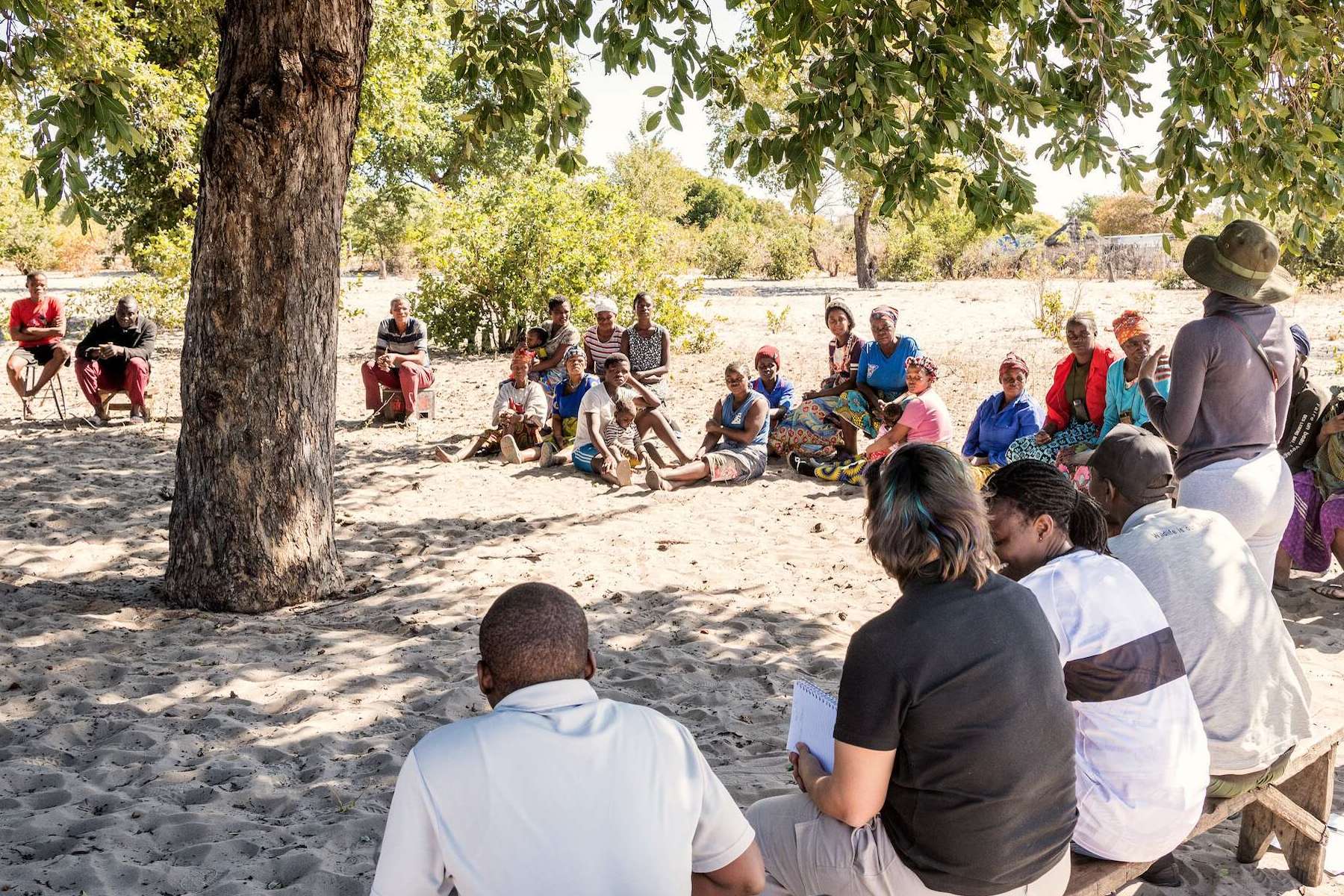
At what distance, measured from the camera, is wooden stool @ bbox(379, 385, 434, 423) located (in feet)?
38.4

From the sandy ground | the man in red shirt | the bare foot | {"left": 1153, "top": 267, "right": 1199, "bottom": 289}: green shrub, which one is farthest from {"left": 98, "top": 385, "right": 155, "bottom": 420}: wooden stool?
{"left": 1153, "top": 267, "right": 1199, "bottom": 289}: green shrub

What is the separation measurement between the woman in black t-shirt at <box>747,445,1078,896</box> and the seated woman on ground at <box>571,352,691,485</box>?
6.74m

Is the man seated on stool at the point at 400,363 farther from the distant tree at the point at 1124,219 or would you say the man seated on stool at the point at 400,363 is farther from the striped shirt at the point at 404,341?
the distant tree at the point at 1124,219

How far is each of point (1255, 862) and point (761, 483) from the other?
5.66 metres

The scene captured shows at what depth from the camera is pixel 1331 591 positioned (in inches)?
243

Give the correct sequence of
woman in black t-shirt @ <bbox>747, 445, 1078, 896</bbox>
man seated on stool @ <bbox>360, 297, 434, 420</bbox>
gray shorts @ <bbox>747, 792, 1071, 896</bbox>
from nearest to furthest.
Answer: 1. woman in black t-shirt @ <bbox>747, 445, 1078, 896</bbox>
2. gray shorts @ <bbox>747, 792, 1071, 896</bbox>
3. man seated on stool @ <bbox>360, 297, 434, 420</bbox>

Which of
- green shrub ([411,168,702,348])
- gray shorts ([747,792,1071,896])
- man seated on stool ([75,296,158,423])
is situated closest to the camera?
gray shorts ([747,792,1071,896])

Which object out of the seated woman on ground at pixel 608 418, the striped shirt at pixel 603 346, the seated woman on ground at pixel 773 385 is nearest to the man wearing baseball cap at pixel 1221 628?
the seated woman on ground at pixel 608 418

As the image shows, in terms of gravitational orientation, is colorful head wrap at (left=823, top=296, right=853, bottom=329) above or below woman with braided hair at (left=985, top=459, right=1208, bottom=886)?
Result: above

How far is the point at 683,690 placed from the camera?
16.0ft

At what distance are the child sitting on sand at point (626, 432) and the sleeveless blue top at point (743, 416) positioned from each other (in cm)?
78

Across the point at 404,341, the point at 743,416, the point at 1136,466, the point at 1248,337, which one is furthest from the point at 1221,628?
the point at 404,341

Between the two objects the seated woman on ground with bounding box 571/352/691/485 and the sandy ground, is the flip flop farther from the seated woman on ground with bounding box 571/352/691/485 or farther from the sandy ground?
the seated woman on ground with bounding box 571/352/691/485

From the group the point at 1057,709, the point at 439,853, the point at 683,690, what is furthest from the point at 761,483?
the point at 439,853
